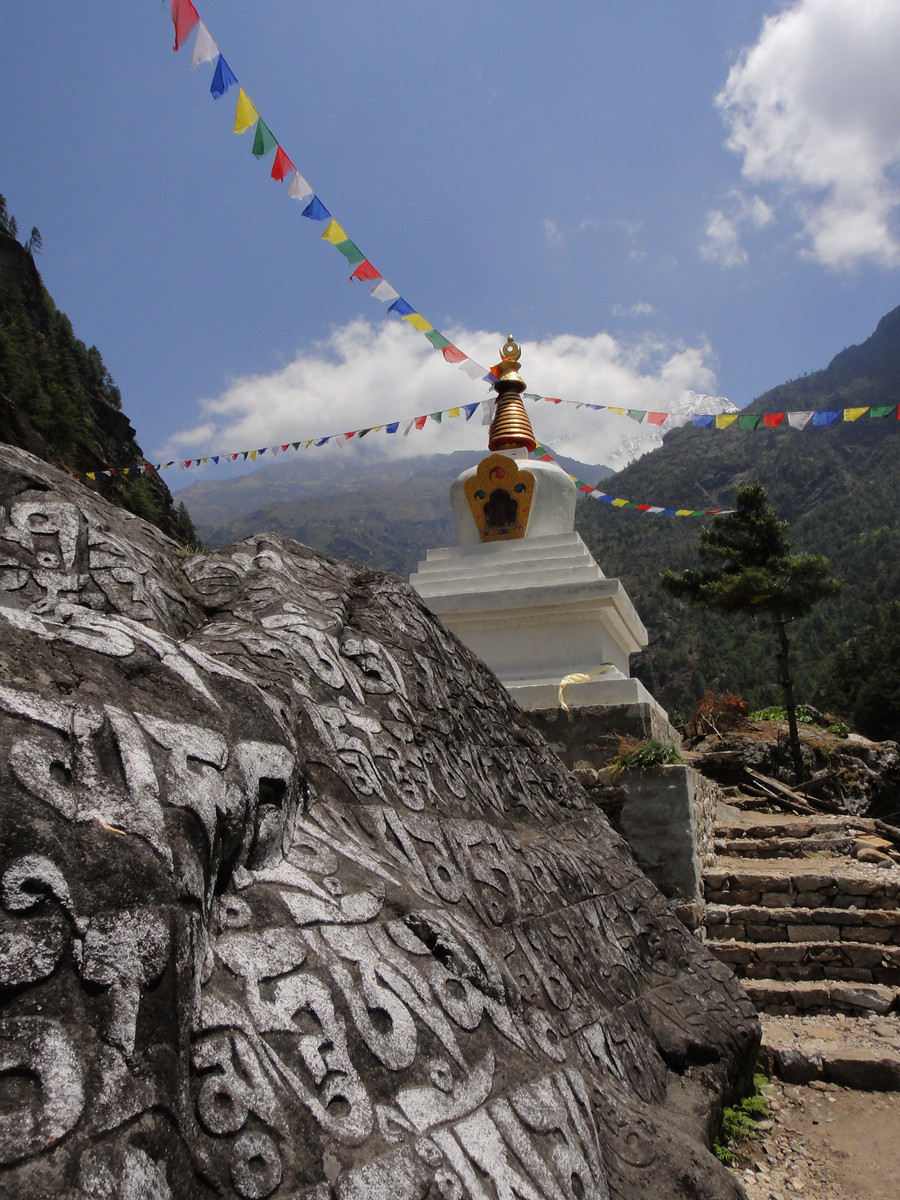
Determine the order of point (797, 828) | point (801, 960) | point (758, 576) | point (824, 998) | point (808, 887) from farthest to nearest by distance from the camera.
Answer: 1. point (758, 576)
2. point (797, 828)
3. point (808, 887)
4. point (801, 960)
5. point (824, 998)

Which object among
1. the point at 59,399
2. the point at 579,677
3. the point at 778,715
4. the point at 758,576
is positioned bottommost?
the point at 778,715

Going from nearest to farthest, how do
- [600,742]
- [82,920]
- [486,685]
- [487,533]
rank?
[82,920] < [486,685] < [600,742] < [487,533]

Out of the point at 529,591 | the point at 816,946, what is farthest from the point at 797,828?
the point at 529,591

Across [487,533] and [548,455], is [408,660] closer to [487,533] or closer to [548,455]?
[487,533]

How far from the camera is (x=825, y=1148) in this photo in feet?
11.5

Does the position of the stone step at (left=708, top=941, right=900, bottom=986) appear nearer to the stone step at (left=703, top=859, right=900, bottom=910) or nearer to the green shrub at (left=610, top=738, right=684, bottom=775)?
the stone step at (left=703, top=859, right=900, bottom=910)

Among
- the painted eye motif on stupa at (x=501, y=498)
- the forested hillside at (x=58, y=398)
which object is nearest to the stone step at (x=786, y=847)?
the painted eye motif on stupa at (x=501, y=498)

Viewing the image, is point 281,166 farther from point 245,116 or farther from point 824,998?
point 824,998

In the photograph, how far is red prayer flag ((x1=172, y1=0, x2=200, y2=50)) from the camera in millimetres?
5738

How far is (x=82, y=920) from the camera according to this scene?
56.7 inches

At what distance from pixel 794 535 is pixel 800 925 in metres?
62.6

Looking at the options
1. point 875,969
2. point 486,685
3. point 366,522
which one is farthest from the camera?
point 366,522

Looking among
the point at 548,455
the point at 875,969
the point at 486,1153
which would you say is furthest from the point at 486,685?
the point at 548,455

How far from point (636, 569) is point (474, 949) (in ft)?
210
